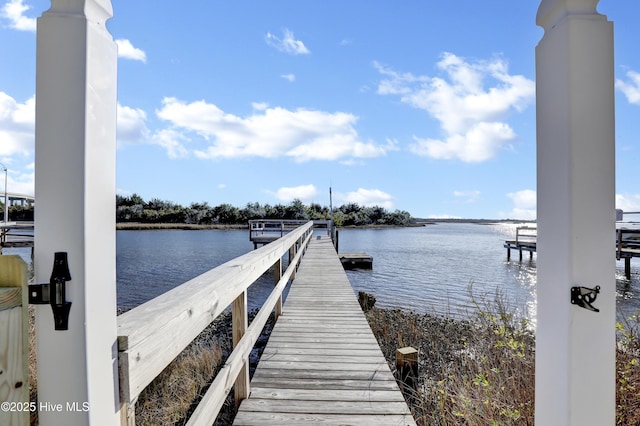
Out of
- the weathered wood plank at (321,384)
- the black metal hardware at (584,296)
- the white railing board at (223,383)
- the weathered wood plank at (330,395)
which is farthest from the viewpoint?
the weathered wood plank at (321,384)

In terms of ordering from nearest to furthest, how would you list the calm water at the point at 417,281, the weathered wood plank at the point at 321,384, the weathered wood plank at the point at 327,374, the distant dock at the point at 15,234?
the weathered wood plank at the point at 321,384
the weathered wood plank at the point at 327,374
the calm water at the point at 417,281
the distant dock at the point at 15,234

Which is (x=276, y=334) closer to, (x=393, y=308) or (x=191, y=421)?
(x=191, y=421)

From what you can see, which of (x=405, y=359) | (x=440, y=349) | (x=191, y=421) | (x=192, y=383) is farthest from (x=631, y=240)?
(x=191, y=421)

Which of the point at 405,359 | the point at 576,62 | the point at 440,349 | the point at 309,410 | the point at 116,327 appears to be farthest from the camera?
the point at 440,349

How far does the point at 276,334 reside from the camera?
3.54m

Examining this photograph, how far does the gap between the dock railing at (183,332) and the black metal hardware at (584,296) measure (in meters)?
1.34

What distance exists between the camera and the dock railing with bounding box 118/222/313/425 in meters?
0.97

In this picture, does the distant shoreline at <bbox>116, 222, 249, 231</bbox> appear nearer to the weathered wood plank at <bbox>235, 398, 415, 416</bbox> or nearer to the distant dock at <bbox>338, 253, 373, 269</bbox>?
the distant dock at <bbox>338, 253, 373, 269</bbox>

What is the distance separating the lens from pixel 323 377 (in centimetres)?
260

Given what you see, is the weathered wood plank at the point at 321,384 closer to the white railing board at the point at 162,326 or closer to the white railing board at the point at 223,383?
the white railing board at the point at 223,383

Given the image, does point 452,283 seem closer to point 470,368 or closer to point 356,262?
point 356,262

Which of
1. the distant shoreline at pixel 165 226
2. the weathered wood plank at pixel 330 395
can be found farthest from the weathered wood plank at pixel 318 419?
the distant shoreline at pixel 165 226

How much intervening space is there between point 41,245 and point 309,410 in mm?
1812

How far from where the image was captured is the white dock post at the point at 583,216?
4.00ft
